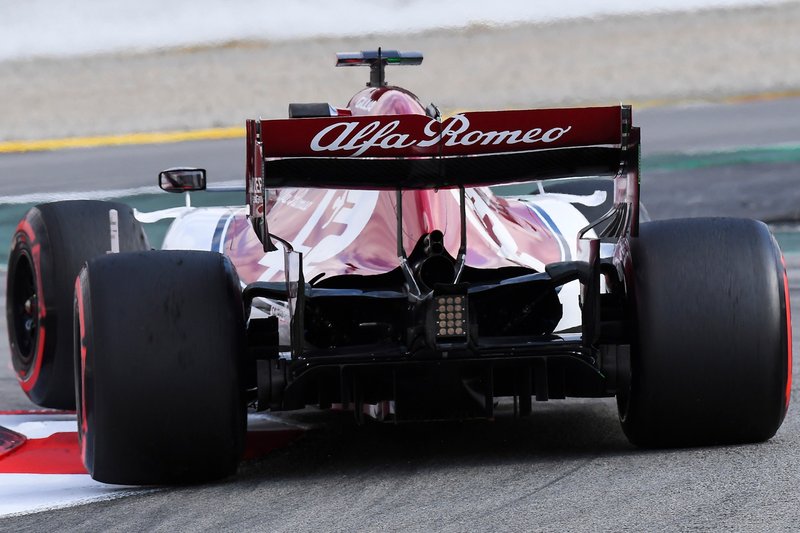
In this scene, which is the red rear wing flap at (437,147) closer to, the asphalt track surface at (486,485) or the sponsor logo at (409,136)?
the sponsor logo at (409,136)

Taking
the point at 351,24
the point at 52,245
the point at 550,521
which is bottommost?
the point at 550,521

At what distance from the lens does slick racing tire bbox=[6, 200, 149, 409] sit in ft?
24.9

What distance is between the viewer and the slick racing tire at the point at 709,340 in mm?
5711

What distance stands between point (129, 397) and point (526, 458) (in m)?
1.59

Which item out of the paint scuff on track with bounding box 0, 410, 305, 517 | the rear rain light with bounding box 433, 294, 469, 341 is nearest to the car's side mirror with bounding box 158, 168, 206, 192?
the paint scuff on track with bounding box 0, 410, 305, 517

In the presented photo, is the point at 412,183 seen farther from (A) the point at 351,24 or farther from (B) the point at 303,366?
(A) the point at 351,24

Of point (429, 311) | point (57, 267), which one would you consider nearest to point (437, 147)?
point (429, 311)

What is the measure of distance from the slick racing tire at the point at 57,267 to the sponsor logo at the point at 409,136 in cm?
260

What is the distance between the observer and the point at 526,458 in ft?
19.9

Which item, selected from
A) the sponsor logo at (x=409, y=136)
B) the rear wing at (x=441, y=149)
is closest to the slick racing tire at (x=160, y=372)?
the rear wing at (x=441, y=149)

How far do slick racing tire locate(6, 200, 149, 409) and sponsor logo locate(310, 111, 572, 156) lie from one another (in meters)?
2.60

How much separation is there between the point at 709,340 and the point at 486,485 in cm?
100

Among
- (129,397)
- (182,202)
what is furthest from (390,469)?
(182,202)

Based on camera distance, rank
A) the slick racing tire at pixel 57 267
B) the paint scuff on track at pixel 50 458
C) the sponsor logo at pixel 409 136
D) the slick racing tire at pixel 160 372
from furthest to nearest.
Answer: the slick racing tire at pixel 57 267 < the paint scuff on track at pixel 50 458 < the slick racing tire at pixel 160 372 < the sponsor logo at pixel 409 136
